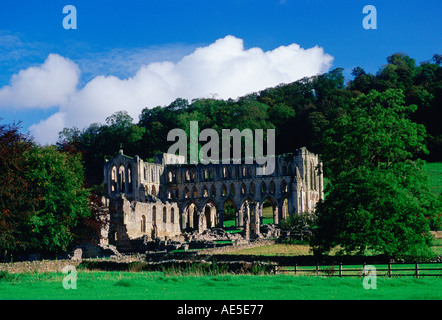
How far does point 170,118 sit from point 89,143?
17.3 meters

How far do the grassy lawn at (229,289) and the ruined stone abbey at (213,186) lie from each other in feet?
149

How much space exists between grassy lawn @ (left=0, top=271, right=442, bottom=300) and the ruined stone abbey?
45479 millimetres

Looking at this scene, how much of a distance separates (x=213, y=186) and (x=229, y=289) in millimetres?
64552

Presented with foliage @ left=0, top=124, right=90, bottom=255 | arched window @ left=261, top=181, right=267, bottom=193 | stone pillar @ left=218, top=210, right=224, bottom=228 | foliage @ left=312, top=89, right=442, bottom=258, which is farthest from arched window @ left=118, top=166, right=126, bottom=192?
foliage @ left=312, top=89, right=442, bottom=258

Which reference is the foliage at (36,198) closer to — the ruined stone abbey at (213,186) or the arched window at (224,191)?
the ruined stone abbey at (213,186)

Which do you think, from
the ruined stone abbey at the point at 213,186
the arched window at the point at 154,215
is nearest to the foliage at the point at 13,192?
the arched window at the point at 154,215

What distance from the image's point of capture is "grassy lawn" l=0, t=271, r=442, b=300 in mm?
18656

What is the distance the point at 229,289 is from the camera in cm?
2103

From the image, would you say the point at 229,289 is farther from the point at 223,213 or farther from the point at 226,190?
the point at 223,213

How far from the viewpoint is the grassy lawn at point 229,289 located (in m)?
18.7

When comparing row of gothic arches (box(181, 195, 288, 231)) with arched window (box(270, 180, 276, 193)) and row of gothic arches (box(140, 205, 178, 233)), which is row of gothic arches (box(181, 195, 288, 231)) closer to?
arched window (box(270, 180, 276, 193))

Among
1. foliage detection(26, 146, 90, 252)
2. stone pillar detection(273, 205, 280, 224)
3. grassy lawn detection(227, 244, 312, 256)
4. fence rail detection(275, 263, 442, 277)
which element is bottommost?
grassy lawn detection(227, 244, 312, 256)
